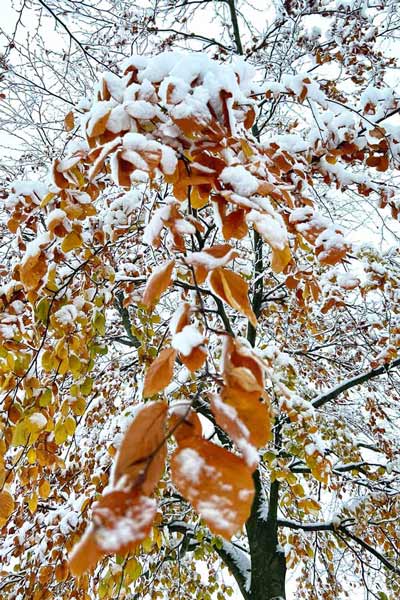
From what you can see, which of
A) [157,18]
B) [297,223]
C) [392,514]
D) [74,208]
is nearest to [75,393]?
[74,208]

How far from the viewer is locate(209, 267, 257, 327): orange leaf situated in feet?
1.95

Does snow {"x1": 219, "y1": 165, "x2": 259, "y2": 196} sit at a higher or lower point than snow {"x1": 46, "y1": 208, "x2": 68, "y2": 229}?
lower

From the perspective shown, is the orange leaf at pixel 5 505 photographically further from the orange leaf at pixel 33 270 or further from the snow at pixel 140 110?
the snow at pixel 140 110

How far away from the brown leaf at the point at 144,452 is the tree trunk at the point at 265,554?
2.74m

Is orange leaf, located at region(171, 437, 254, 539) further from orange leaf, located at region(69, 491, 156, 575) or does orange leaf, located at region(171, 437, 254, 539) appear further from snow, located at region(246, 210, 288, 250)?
snow, located at region(246, 210, 288, 250)

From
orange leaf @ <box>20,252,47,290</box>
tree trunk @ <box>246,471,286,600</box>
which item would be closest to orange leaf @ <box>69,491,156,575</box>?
orange leaf @ <box>20,252,47,290</box>

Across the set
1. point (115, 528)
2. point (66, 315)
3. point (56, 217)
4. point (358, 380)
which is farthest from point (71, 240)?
point (358, 380)

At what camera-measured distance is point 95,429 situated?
394 centimetres

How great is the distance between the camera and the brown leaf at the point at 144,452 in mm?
388

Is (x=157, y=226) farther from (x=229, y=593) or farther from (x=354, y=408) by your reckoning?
(x=229, y=593)

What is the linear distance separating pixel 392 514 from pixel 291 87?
2.70 m

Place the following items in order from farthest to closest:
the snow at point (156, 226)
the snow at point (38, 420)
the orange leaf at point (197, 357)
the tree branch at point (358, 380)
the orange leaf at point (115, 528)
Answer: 1. the tree branch at point (358, 380)
2. the snow at point (38, 420)
3. the snow at point (156, 226)
4. the orange leaf at point (197, 357)
5. the orange leaf at point (115, 528)

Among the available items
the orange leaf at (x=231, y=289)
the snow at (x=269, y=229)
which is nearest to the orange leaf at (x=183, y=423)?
the orange leaf at (x=231, y=289)

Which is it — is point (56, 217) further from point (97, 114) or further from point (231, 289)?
point (231, 289)
